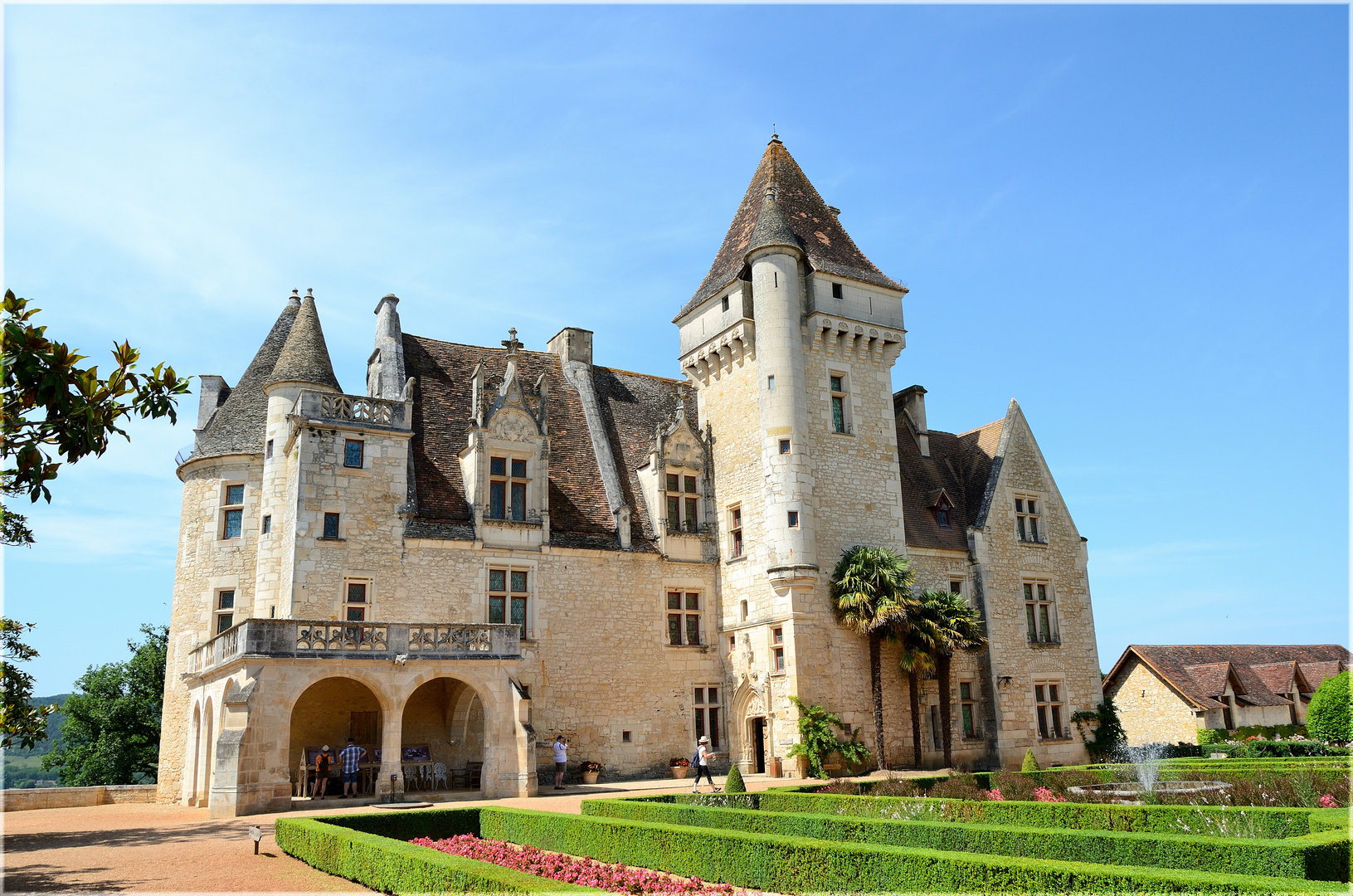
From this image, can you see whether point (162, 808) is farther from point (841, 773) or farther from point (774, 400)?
point (774, 400)

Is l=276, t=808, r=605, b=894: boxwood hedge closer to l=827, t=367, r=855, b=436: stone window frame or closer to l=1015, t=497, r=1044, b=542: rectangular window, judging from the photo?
l=827, t=367, r=855, b=436: stone window frame

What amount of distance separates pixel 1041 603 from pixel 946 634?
6.70m

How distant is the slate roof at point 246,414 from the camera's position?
25125mm

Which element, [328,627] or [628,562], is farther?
[628,562]

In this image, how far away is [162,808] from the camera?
72.2 feet

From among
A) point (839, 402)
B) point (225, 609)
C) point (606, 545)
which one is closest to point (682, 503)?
point (606, 545)

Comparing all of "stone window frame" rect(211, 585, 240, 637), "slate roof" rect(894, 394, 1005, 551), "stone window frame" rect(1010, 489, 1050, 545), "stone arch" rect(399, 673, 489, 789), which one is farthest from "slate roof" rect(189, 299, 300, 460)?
"stone window frame" rect(1010, 489, 1050, 545)

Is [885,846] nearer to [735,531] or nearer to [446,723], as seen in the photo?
[446,723]

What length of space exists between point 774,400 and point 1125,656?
24.0m

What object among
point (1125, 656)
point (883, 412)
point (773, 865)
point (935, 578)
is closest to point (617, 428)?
point (883, 412)

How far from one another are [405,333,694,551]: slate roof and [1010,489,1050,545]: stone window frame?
11.2m

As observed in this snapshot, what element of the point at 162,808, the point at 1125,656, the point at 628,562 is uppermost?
the point at 628,562

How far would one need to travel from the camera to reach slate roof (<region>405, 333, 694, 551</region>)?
2550cm

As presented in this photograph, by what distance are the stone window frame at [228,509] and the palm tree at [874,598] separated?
51.1 ft
